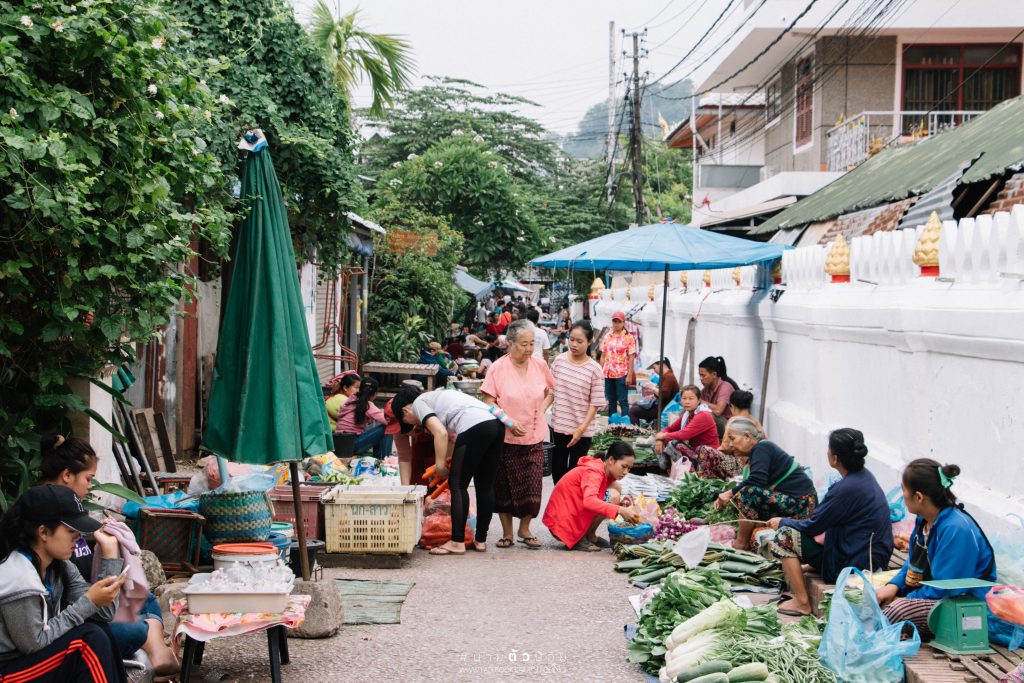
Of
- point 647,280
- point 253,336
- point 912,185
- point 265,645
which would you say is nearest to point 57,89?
point 253,336

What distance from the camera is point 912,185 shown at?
11312 millimetres

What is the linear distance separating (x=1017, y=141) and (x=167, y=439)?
27.3 ft

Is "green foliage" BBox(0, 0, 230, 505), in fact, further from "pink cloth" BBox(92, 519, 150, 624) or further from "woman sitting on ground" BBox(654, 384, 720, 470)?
"woman sitting on ground" BBox(654, 384, 720, 470)

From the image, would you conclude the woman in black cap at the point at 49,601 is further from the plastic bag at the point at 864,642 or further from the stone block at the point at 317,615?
the plastic bag at the point at 864,642

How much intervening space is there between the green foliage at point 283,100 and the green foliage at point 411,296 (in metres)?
8.87

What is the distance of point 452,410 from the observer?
8023 millimetres

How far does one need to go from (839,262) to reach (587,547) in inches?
127

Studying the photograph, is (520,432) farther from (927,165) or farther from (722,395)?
(927,165)

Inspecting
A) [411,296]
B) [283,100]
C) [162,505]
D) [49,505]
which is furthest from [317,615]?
[411,296]

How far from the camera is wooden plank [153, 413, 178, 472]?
9.41 meters

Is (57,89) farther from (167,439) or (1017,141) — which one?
(1017,141)

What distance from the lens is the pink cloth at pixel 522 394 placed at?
27.5 feet

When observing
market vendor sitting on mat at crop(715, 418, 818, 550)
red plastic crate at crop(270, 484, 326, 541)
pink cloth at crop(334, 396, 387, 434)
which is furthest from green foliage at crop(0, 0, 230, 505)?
pink cloth at crop(334, 396, 387, 434)

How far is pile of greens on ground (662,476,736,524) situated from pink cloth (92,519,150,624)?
16.7 feet
